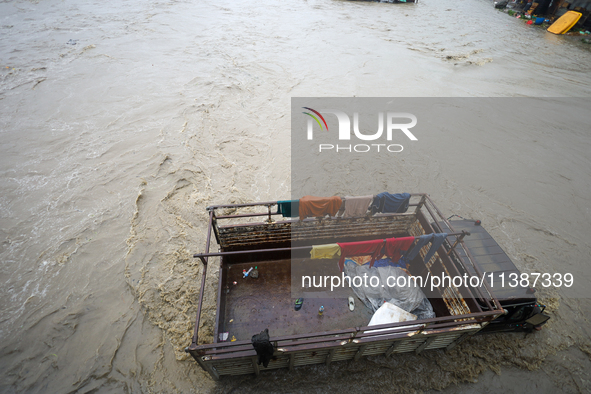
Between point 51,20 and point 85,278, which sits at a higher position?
point 51,20

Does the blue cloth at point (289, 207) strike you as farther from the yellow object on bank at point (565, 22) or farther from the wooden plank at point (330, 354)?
the yellow object on bank at point (565, 22)

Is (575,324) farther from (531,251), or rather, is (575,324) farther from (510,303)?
(510,303)

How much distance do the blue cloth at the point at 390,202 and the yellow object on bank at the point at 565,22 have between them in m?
31.6

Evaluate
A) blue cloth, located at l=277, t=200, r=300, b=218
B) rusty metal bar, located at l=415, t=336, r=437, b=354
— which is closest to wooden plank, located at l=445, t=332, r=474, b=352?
rusty metal bar, located at l=415, t=336, r=437, b=354

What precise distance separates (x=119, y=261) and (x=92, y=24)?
71.3 feet

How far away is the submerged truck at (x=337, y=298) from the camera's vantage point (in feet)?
15.6

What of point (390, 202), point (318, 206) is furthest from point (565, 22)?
point (318, 206)

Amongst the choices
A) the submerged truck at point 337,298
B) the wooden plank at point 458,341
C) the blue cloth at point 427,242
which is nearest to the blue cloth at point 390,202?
the submerged truck at point 337,298

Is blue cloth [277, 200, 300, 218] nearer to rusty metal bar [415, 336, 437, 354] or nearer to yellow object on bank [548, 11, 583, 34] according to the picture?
rusty metal bar [415, 336, 437, 354]

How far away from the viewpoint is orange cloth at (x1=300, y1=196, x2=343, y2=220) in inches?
247

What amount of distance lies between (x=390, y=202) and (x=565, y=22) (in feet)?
107

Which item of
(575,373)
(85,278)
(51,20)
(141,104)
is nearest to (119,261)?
(85,278)

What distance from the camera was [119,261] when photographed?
313 inches

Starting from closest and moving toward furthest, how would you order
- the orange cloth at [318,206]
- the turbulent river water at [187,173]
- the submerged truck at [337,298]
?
the submerged truck at [337,298], the turbulent river water at [187,173], the orange cloth at [318,206]
